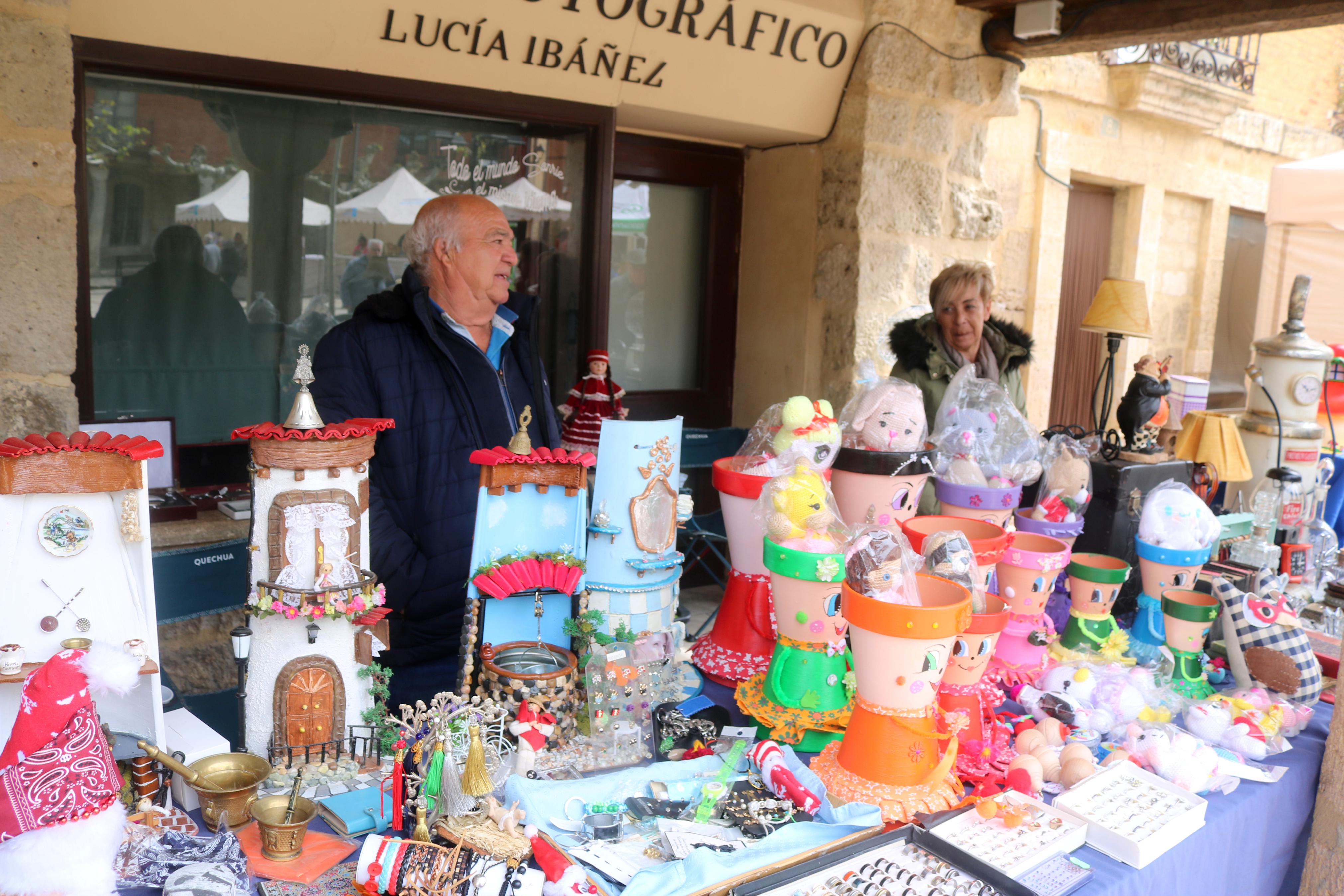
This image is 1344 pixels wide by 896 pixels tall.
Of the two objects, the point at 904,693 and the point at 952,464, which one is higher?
the point at 952,464

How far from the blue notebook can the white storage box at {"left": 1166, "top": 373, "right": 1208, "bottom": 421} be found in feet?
15.0

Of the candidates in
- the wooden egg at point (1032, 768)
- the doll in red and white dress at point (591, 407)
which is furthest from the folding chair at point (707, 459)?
the wooden egg at point (1032, 768)

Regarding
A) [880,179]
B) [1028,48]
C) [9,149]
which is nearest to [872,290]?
[880,179]

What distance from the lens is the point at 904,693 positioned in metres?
1.70

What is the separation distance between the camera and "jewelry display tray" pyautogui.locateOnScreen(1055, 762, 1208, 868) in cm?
164

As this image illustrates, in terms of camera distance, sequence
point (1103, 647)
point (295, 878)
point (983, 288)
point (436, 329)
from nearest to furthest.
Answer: point (295, 878) < point (1103, 647) < point (436, 329) < point (983, 288)

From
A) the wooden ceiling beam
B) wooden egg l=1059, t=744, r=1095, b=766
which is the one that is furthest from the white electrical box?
wooden egg l=1059, t=744, r=1095, b=766

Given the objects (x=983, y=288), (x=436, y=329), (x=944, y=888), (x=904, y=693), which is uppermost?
(x=983, y=288)

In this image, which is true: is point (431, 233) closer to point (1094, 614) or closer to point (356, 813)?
point (356, 813)

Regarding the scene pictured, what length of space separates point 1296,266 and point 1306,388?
16.9 ft

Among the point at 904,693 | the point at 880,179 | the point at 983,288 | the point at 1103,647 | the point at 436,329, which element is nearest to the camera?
the point at 904,693

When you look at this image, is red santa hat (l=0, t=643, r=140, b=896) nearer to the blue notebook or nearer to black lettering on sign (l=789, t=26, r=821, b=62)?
the blue notebook

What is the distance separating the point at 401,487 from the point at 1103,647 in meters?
1.82

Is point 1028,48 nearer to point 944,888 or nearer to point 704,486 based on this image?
point 704,486
